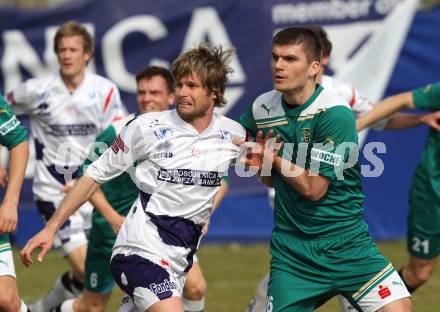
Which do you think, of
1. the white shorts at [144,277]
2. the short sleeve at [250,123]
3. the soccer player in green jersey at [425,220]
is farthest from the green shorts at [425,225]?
the white shorts at [144,277]

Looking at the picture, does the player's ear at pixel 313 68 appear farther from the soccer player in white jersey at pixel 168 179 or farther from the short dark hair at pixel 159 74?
the short dark hair at pixel 159 74

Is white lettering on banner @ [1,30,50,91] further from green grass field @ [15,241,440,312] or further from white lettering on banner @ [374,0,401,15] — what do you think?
white lettering on banner @ [374,0,401,15]

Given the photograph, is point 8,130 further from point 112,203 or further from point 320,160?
point 320,160

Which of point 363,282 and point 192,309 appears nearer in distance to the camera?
point 363,282

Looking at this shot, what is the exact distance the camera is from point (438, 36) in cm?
1312

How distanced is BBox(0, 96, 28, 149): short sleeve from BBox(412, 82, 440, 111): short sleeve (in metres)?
3.12

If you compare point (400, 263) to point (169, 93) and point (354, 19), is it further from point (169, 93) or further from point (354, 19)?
point (169, 93)

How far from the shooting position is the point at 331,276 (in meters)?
6.06

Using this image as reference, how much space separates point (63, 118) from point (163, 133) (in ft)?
10.5

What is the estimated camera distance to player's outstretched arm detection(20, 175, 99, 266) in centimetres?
585

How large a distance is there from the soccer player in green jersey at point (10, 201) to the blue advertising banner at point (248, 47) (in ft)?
21.3

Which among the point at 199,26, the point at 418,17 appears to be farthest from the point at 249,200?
the point at 418,17

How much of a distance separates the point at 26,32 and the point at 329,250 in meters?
8.28

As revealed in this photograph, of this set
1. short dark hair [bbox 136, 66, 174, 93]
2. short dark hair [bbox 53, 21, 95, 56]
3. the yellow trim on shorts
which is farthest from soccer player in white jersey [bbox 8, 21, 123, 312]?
the yellow trim on shorts
